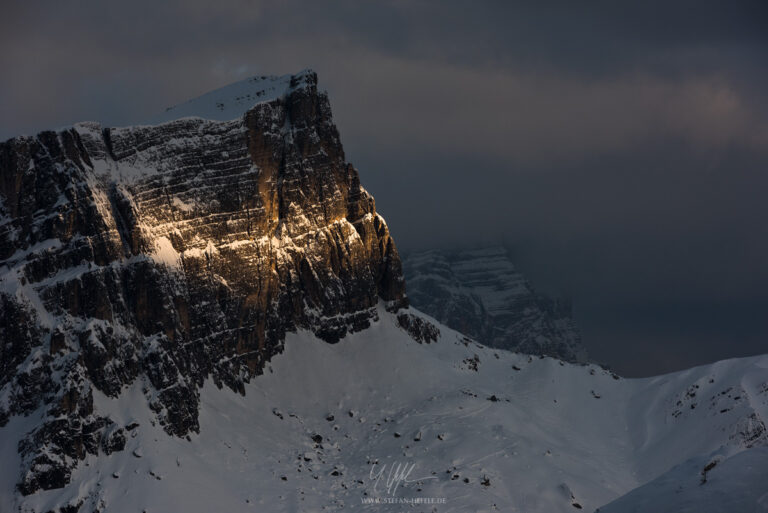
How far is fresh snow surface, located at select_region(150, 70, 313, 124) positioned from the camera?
116 meters

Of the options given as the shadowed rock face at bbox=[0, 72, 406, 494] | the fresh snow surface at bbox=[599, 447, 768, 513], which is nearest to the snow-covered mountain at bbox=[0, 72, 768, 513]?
the shadowed rock face at bbox=[0, 72, 406, 494]

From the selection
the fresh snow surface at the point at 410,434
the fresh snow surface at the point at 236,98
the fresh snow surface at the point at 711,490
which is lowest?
the fresh snow surface at the point at 410,434

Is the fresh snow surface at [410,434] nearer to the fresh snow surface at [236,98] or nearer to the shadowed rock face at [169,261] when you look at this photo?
the shadowed rock face at [169,261]

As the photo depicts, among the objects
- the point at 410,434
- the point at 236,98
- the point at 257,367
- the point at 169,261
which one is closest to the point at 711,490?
the point at 410,434

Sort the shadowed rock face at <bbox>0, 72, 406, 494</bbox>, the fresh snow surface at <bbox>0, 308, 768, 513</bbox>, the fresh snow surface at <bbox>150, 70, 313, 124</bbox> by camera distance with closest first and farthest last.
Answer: the fresh snow surface at <bbox>0, 308, 768, 513</bbox>
the shadowed rock face at <bbox>0, 72, 406, 494</bbox>
the fresh snow surface at <bbox>150, 70, 313, 124</bbox>

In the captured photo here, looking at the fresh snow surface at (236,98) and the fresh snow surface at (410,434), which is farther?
the fresh snow surface at (236,98)

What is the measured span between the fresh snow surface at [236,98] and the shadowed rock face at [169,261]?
1200 mm

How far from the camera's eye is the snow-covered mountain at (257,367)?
83812 millimetres

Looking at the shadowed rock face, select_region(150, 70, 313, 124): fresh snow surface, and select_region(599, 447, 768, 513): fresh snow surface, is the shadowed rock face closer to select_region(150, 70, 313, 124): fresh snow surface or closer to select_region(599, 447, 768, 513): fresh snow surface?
select_region(150, 70, 313, 124): fresh snow surface

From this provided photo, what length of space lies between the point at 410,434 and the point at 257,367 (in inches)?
979

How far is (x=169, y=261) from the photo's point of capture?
328 feet

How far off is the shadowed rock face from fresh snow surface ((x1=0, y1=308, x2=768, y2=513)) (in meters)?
3.11

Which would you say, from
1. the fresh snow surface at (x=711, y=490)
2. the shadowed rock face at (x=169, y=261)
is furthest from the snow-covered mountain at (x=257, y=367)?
the fresh snow surface at (x=711, y=490)

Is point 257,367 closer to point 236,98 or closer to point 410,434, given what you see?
point 410,434
